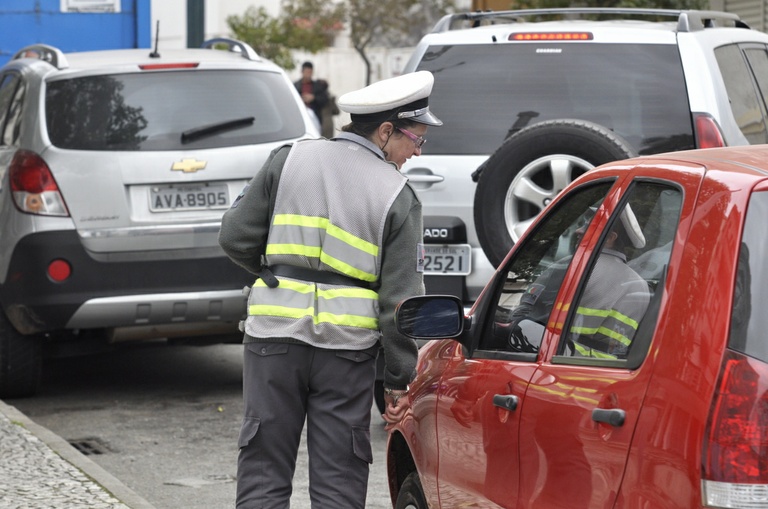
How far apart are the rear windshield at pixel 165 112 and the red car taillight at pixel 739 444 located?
543 cm

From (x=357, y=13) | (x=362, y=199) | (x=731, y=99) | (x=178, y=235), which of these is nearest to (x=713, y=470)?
(x=362, y=199)

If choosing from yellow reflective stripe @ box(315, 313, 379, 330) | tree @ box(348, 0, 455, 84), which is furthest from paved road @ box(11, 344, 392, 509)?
tree @ box(348, 0, 455, 84)

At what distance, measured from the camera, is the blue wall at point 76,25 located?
57.0ft

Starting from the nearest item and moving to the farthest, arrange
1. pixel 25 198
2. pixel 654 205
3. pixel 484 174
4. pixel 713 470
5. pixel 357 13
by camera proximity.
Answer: pixel 713 470 → pixel 654 205 → pixel 484 174 → pixel 25 198 → pixel 357 13

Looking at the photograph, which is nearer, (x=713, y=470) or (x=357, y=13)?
(x=713, y=470)

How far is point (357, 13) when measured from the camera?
150ft

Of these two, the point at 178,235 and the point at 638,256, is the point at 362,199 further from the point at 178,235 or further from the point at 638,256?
the point at 178,235

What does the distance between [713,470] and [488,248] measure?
12.1 feet

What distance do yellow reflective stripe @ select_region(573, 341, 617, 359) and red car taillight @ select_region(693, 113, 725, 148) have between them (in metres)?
3.18

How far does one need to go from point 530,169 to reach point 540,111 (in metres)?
0.62

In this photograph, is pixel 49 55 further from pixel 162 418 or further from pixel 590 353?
pixel 590 353

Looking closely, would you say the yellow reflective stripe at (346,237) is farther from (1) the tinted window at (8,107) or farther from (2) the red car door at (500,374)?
(1) the tinted window at (8,107)

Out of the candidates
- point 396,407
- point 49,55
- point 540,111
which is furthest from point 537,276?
point 49,55

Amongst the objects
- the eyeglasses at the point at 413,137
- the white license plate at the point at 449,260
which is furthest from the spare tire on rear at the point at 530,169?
the eyeglasses at the point at 413,137
